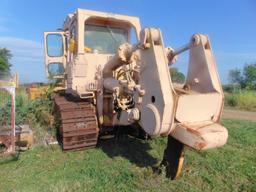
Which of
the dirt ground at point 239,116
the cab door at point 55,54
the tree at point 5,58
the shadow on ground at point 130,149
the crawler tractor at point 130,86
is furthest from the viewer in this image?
the tree at point 5,58

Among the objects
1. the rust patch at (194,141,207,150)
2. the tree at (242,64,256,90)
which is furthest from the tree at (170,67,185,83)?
the tree at (242,64,256,90)

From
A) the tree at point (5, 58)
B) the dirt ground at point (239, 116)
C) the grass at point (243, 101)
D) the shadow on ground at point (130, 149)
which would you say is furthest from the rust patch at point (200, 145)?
the tree at point (5, 58)

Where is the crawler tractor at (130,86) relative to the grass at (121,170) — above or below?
above

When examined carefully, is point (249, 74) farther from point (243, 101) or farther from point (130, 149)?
point (130, 149)

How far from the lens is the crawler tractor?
3398 mm

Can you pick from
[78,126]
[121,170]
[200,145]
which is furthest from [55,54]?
[200,145]

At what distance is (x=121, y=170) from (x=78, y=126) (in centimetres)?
110

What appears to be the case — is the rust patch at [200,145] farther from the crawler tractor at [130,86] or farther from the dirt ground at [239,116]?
the dirt ground at [239,116]

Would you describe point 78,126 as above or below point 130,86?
below

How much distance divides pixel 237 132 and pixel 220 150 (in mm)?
1922

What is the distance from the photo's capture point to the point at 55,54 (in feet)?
20.0

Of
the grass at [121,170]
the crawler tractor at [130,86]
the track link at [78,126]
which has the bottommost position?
the grass at [121,170]

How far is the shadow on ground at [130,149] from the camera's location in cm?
479

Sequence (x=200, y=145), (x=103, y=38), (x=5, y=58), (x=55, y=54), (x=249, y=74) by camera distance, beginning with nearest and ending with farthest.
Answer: (x=200, y=145)
(x=103, y=38)
(x=55, y=54)
(x=249, y=74)
(x=5, y=58)
